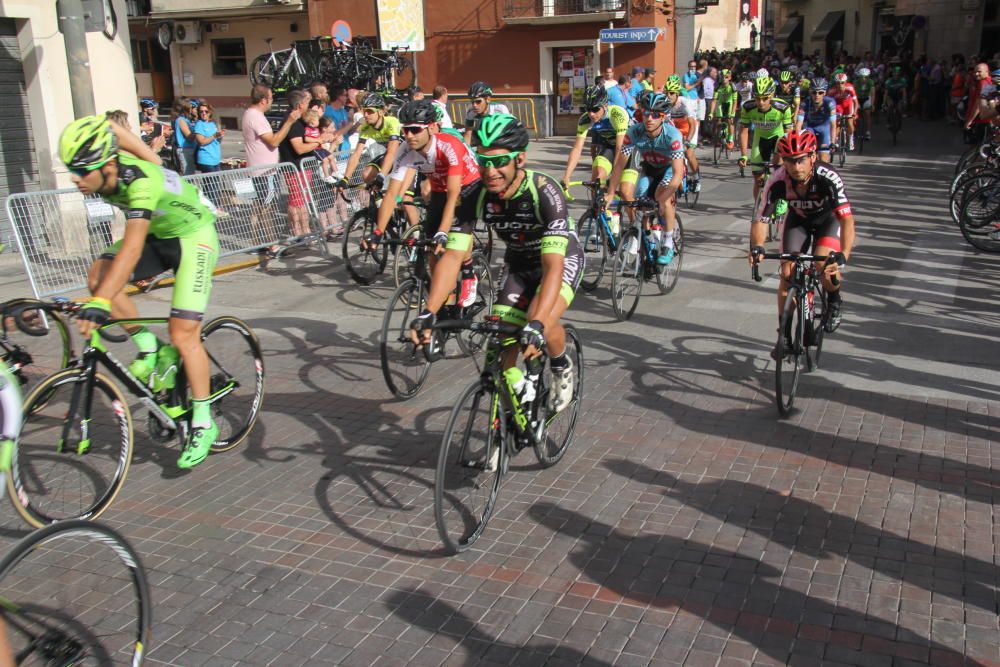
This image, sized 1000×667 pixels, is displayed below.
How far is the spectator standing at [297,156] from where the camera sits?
1177 cm

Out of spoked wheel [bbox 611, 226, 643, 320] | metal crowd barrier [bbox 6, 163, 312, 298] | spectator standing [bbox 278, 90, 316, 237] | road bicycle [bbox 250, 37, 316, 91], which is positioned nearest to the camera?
spoked wheel [bbox 611, 226, 643, 320]

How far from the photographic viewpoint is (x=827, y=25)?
51.9 metres

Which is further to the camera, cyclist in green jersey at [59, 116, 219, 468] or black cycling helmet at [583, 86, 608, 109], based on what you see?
black cycling helmet at [583, 86, 608, 109]

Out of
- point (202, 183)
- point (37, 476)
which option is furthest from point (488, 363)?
point (202, 183)

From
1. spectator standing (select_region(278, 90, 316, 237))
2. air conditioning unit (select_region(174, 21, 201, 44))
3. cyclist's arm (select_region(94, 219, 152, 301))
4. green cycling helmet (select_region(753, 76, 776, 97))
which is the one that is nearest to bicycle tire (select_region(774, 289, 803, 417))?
cyclist's arm (select_region(94, 219, 152, 301))

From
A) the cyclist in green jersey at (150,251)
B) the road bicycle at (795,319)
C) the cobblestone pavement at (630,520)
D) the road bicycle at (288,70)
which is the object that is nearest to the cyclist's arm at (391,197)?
the cobblestone pavement at (630,520)

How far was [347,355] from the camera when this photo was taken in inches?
315

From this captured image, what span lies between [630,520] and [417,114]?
4353mm

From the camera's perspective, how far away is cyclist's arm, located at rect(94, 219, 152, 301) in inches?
198

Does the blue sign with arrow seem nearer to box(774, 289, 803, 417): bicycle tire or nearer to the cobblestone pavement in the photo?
the cobblestone pavement

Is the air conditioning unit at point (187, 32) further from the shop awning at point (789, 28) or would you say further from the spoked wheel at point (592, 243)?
the shop awning at point (789, 28)

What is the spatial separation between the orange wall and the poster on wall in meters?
3.02

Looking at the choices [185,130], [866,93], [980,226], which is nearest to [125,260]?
[185,130]

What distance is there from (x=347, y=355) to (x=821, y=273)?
4100mm
